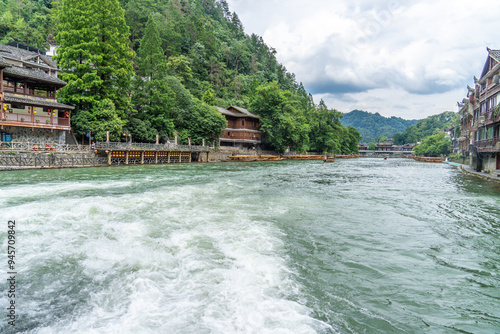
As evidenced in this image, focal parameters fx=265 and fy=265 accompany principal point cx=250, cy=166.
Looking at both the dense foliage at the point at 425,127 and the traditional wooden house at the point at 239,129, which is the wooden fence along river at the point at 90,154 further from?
Result: the dense foliage at the point at 425,127

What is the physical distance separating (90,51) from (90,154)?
1306 centimetres

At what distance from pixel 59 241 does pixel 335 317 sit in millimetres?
6802

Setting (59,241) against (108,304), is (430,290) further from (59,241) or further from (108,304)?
(59,241)

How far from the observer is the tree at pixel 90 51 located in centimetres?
3089

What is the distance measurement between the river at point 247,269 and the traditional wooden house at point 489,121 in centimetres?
2219

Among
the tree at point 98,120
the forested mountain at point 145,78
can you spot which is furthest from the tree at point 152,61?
the tree at point 98,120

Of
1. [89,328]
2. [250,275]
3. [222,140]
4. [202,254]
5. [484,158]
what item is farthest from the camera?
[222,140]

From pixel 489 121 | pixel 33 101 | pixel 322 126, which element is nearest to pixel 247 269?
pixel 33 101

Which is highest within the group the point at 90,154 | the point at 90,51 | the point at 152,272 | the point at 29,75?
the point at 90,51

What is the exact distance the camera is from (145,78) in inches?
1847

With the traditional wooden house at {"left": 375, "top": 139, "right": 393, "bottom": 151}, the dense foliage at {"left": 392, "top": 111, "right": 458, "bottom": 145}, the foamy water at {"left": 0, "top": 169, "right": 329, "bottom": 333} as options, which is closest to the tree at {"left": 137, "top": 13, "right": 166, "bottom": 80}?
the foamy water at {"left": 0, "top": 169, "right": 329, "bottom": 333}

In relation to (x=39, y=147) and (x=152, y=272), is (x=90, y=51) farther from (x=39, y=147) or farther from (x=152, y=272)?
(x=152, y=272)

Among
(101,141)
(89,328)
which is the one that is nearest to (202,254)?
(89,328)

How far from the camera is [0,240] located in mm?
6984
